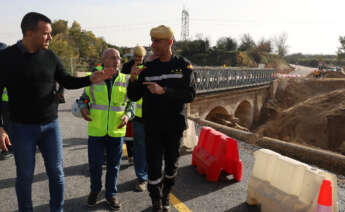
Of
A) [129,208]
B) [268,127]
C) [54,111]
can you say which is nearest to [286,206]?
[129,208]

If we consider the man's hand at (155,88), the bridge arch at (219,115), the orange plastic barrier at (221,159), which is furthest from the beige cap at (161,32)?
the bridge arch at (219,115)

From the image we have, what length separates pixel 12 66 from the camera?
1.93m

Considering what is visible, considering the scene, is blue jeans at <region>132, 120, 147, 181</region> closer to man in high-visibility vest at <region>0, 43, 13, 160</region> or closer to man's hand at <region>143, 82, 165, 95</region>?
man's hand at <region>143, 82, 165, 95</region>

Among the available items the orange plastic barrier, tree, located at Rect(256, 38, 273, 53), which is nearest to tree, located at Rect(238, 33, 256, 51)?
tree, located at Rect(256, 38, 273, 53)

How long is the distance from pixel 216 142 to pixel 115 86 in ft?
5.73

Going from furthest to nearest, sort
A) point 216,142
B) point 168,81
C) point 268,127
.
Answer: point 268,127 → point 216,142 → point 168,81

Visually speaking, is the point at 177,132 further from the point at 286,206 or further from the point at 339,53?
the point at 339,53

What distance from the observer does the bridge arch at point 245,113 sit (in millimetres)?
24422

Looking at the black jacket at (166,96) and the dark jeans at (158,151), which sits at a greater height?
the black jacket at (166,96)

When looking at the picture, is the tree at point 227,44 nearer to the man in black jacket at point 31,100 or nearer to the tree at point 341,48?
the tree at point 341,48

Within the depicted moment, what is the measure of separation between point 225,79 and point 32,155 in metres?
17.3

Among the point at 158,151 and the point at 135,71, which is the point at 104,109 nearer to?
the point at 135,71

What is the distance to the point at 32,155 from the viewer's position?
209 centimetres

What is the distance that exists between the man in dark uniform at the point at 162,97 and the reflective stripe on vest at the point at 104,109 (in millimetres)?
177
